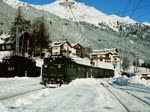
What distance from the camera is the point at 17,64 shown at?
50625 millimetres

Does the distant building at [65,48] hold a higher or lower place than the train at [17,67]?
higher

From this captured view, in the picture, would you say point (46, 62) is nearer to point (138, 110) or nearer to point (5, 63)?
point (5, 63)

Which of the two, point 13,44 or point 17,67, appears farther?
point 13,44

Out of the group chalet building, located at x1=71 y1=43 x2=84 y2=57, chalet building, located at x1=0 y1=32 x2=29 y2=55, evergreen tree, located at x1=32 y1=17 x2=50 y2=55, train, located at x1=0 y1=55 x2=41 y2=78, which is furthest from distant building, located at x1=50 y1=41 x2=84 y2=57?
train, located at x1=0 y1=55 x2=41 y2=78

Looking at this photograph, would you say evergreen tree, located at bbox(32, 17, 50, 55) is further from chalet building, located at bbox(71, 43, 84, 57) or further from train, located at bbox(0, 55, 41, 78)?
train, located at bbox(0, 55, 41, 78)

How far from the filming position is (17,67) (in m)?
50.7

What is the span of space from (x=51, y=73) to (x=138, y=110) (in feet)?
63.3

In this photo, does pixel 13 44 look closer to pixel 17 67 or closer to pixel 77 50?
pixel 17 67

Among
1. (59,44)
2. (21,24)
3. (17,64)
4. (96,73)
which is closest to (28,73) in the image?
(17,64)

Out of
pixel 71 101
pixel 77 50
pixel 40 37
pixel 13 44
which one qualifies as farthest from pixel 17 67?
pixel 77 50

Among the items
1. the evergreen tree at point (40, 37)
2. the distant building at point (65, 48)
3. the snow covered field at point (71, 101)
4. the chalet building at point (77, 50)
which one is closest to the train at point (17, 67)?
the snow covered field at point (71, 101)

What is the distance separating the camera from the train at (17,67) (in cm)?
4741

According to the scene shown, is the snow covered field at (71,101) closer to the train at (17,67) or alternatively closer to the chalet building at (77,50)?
the train at (17,67)

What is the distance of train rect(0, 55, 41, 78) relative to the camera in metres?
47.4
